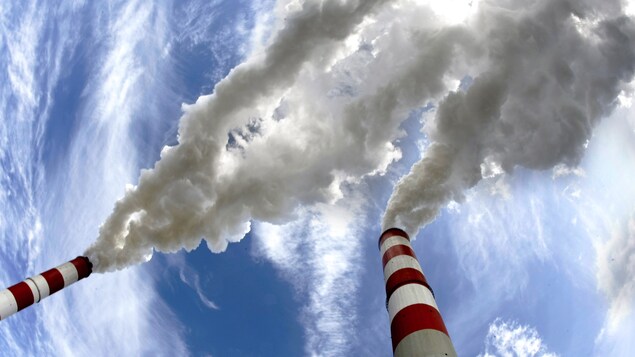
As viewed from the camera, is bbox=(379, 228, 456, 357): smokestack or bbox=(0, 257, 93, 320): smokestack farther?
bbox=(0, 257, 93, 320): smokestack

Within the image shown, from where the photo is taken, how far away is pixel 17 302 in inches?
793

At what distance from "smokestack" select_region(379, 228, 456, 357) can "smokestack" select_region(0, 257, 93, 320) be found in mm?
16177

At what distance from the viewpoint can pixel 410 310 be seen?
1250 centimetres

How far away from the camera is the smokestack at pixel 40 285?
65.0ft

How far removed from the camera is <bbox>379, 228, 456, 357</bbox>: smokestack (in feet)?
36.7

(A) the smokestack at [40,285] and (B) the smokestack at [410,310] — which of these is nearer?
(B) the smokestack at [410,310]

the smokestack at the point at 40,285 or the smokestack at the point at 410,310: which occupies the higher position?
the smokestack at the point at 40,285

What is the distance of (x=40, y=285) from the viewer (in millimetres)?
21547

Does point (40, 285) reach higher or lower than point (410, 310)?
higher

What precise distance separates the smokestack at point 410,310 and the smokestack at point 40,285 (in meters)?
16.2

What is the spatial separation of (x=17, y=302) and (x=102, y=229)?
7274 millimetres

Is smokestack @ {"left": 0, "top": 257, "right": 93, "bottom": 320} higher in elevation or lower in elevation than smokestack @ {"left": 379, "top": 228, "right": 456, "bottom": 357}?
higher

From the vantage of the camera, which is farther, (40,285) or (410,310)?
(40,285)

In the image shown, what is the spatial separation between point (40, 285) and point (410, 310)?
59.3 feet
